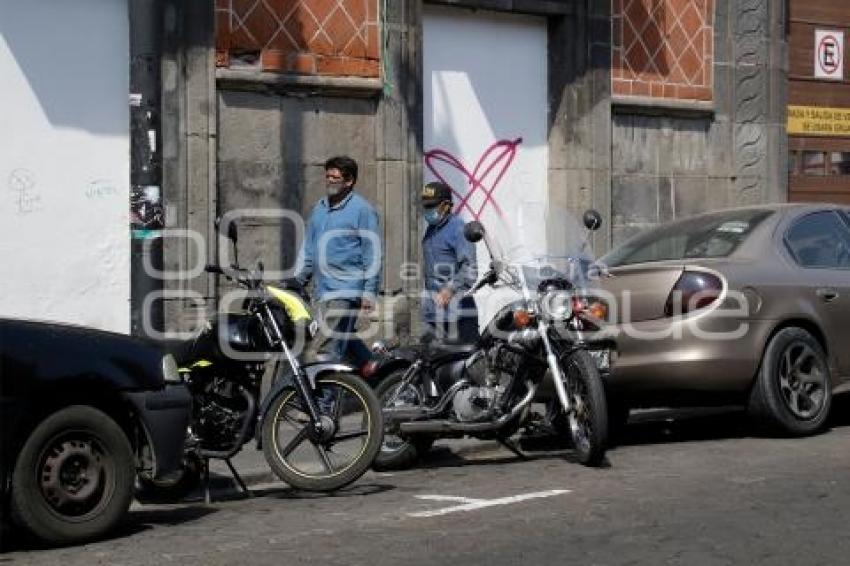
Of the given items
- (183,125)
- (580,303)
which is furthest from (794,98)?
(580,303)

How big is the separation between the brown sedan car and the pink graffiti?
160 inches

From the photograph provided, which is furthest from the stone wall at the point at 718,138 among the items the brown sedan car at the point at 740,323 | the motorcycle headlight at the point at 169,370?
the motorcycle headlight at the point at 169,370

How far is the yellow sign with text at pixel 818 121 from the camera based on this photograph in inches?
623

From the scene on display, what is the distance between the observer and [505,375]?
7871 millimetres

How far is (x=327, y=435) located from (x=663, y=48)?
28.4 ft

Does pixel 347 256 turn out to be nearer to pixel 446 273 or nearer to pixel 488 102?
pixel 446 273

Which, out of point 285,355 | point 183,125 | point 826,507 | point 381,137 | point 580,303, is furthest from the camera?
point 381,137

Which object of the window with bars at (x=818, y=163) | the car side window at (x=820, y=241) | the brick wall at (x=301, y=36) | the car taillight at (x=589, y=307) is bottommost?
the car taillight at (x=589, y=307)

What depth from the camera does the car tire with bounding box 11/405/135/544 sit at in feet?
18.6

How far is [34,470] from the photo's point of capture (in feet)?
18.6

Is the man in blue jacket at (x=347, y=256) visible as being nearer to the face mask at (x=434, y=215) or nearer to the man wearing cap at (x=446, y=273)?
the man wearing cap at (x=446, y=273)

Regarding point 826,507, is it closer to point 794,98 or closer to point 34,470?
point 34,470

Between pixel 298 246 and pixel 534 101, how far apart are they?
10.8ft

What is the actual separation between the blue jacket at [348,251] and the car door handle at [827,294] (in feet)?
9.36
